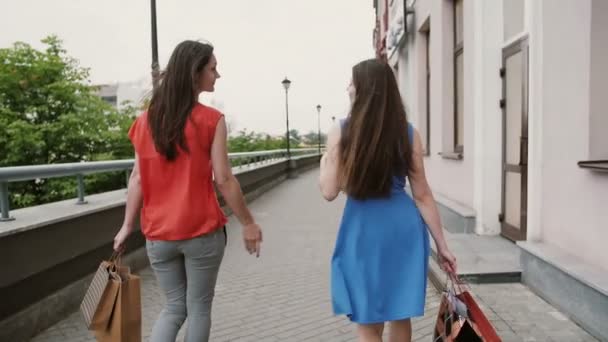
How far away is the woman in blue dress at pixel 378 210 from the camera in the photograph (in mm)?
2414

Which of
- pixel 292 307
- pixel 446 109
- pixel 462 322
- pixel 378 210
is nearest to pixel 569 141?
pixel 292 307

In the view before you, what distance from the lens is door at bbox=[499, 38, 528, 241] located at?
6270 millimetres

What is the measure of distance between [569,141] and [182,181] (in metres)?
3.36

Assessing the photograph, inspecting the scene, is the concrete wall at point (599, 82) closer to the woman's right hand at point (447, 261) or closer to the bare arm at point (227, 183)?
the woman's right hand at point (447, 261)

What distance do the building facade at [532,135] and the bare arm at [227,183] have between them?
231 cm

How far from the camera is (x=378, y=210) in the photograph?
8.20 ft

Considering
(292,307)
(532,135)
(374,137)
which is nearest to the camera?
(374,137)

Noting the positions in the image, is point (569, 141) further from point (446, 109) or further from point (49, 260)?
point (446, 109)

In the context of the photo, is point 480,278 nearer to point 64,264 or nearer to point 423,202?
point 423,202

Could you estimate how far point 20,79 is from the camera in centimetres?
2945

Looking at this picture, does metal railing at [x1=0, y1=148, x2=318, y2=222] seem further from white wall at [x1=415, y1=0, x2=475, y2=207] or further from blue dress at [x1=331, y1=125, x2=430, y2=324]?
white wall at [x1=415, y1=0, x2=475, y2=207]

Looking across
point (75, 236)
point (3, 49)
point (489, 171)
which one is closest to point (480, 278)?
point (489, 171)

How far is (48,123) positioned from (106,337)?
29297mm

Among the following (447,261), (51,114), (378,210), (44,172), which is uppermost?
(51,114)
